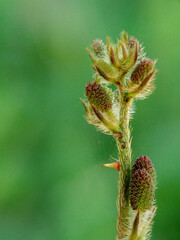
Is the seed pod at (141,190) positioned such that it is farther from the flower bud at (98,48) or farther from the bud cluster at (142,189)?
the flower bud at (98,48)

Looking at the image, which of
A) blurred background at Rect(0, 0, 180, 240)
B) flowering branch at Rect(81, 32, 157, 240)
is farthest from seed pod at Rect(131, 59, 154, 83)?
blurred background at Rect(0, 0, 180, 240)

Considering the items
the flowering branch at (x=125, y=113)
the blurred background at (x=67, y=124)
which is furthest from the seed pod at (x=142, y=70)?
the blurred background at (x=67, y=124)

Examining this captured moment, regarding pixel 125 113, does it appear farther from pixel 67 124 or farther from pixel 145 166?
pixel 67 124

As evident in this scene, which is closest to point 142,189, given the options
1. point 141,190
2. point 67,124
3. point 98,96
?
point 141,190

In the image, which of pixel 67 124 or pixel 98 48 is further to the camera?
pixel 67 124

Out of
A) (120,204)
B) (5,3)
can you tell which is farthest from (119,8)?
(120,204)

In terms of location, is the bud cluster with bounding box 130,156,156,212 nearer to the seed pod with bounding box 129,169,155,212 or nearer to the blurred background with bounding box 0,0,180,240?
the seed pod with bounding box 129,169,155,212
